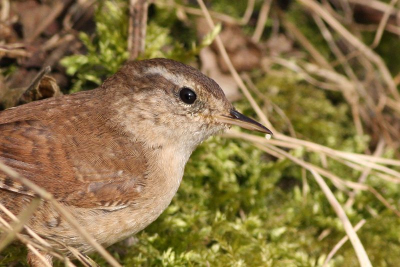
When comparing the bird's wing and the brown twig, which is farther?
the brown twig

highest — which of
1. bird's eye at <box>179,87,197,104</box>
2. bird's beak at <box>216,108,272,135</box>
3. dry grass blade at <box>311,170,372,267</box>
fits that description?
bird's eye at <box>179,87,197,104</box>

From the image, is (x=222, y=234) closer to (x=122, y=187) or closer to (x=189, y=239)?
(x=189, y=239)

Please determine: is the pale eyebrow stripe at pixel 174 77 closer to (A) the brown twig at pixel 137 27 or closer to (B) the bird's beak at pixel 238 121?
(B) the bird's beak at pixel 238 121

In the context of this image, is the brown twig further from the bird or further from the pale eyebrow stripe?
the pale eyebrow stripe

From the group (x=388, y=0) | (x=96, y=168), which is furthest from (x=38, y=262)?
(x=388, y=0)

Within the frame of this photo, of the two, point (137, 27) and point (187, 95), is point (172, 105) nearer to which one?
point (187, 95)

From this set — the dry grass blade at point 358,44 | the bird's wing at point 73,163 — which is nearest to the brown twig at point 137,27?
the bird's wing at point 73,163

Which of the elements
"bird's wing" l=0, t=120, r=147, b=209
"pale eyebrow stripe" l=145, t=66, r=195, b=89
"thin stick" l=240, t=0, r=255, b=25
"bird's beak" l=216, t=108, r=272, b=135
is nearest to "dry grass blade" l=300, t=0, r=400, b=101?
"thin stick" l=240, t=0, r=255, b=25
